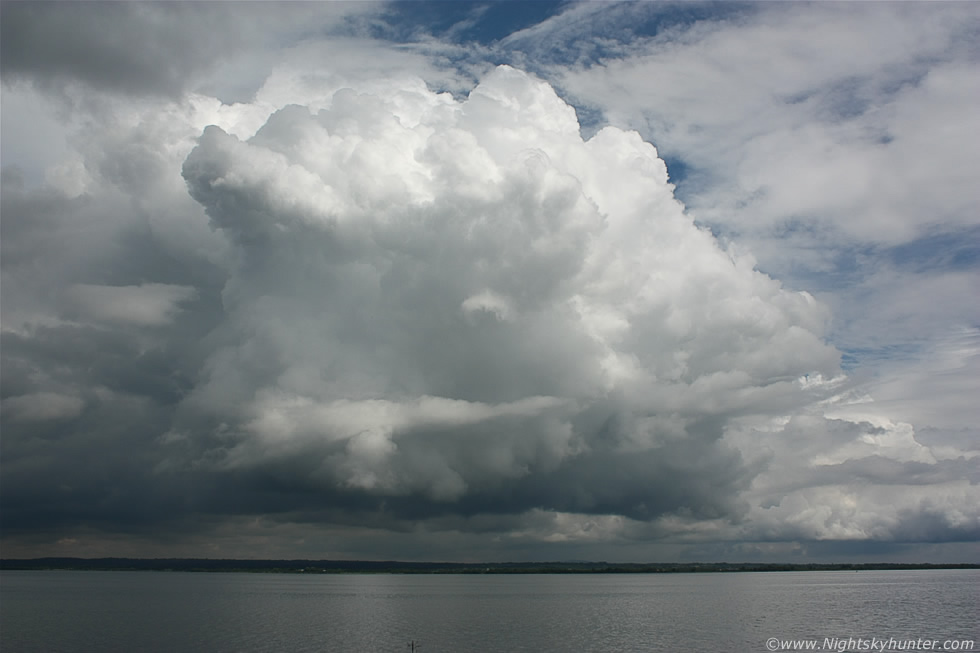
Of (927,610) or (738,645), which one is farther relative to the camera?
(927,610)

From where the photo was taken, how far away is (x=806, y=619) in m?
149

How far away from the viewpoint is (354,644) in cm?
11612

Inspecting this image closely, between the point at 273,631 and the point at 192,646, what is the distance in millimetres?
24311

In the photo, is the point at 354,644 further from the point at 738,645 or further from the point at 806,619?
the point at 806,619

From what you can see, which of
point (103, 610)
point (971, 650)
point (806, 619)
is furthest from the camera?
point (103, 610)

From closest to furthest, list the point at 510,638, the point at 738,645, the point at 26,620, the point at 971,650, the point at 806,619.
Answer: the point at 971,650
the point at 738,645
the point at 510,638
the point at 806,619
the point at 26,620

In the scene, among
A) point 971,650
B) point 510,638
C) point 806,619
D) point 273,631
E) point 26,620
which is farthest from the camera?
point 26,620

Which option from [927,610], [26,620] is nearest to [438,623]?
[26,620]

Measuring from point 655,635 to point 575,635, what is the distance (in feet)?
44.7

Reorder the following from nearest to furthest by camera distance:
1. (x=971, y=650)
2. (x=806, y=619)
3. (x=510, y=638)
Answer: (x=971, y=650), (x=510, y=638), (x=806, y=619)

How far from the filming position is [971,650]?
98500 millimetres

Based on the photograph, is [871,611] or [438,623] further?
[871,611]

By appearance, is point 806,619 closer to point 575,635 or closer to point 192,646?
point 575,635

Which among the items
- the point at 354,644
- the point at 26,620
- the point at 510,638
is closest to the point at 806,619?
the point at 510,638
